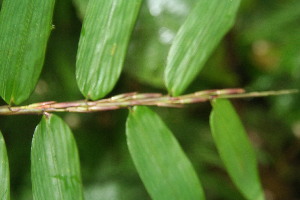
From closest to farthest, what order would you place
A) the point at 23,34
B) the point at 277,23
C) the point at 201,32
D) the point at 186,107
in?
the point at 23,34
the point at 201,32
the point at 277,23
the point at 186,107

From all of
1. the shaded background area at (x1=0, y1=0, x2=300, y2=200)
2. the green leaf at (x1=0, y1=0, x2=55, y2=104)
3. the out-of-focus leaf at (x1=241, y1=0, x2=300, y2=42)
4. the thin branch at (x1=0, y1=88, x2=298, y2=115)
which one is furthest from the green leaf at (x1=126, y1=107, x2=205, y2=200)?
the out-of-focus leaf at (x1=241, y1=0, x2=300, y2=42)

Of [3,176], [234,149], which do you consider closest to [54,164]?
[3,176]

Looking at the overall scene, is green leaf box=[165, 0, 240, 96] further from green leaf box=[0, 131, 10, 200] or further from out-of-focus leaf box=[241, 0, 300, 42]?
out-of-focus leaf box=[241, 0, 300, 42]

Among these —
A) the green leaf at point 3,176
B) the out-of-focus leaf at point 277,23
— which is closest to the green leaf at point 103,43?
the green leaf at point 3,176

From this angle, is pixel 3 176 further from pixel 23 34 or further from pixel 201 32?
pixel 201 32

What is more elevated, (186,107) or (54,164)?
(54,164)

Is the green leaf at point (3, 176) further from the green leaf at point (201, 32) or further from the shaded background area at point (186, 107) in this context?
the shaded background area at point (186, 107)

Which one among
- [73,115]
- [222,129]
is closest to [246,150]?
[222,129]
